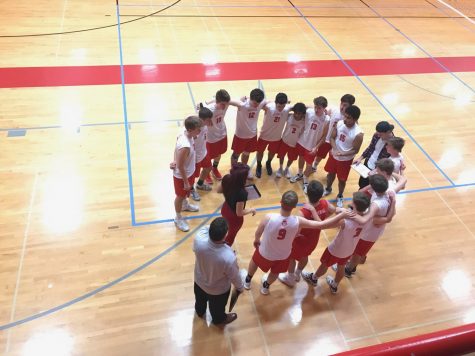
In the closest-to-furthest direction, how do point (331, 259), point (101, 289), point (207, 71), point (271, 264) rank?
point (271, 264)
point (331, 259)
point (101, 289)
point (207, 71)

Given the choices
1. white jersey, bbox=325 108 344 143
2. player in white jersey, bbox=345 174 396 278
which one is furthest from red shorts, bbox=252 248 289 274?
white jersey, bbox=325 108 344 143

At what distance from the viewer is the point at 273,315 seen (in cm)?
382

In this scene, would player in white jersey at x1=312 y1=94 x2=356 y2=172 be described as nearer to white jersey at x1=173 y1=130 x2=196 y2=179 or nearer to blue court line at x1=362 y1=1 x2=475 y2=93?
white jersey at x1=173 y1=130 x2=196 y2=179

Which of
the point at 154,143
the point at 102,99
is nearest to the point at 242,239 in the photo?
the point at 154,143

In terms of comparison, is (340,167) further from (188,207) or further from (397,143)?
(188,207)

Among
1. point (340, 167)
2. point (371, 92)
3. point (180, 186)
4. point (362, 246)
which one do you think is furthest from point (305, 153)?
point (371, 92)

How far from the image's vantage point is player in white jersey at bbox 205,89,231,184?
453cm

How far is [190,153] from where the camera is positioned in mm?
4023

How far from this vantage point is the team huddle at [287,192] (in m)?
3.19

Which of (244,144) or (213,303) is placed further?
(244,144)

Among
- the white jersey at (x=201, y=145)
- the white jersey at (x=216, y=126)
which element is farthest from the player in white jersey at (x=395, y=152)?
the white jersey at (x=201, y=145)

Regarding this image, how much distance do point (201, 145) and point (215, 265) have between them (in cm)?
192

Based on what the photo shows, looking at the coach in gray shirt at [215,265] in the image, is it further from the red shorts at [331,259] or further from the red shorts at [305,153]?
the red shorts at [305,153]

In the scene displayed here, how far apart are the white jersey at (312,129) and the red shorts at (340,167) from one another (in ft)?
1.06
